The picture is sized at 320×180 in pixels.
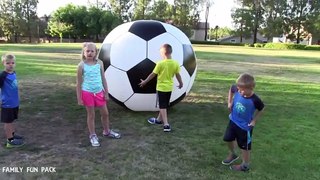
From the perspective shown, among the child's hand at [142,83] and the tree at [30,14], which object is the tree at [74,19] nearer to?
the tree at [30,14]

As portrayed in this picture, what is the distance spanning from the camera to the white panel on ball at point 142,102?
570cm

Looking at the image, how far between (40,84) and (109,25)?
5769 centimetres

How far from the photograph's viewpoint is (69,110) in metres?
6.19

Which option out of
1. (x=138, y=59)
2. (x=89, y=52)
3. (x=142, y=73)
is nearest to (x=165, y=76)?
(x=142, y=73)

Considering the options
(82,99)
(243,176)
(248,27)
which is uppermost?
(248,27)

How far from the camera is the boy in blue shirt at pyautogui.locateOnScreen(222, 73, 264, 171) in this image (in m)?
3.59

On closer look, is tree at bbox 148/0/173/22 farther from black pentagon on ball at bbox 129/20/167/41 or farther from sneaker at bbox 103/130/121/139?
sneaker at bbox 103/130/121/139

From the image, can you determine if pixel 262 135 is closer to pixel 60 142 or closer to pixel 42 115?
pixel 60 142

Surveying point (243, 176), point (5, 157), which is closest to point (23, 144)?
point (5, 157)

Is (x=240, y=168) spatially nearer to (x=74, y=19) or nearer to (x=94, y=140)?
(x=94, y=140)

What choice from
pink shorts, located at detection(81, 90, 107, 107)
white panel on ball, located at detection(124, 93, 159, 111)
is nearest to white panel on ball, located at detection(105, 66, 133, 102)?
white panel on ball, located at detection(124, 93, 159, 111)

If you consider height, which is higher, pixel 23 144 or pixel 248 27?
pixel 248 27

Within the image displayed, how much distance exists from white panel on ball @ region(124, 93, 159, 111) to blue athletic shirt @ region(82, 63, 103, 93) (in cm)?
128

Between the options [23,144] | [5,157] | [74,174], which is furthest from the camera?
[23,144]
